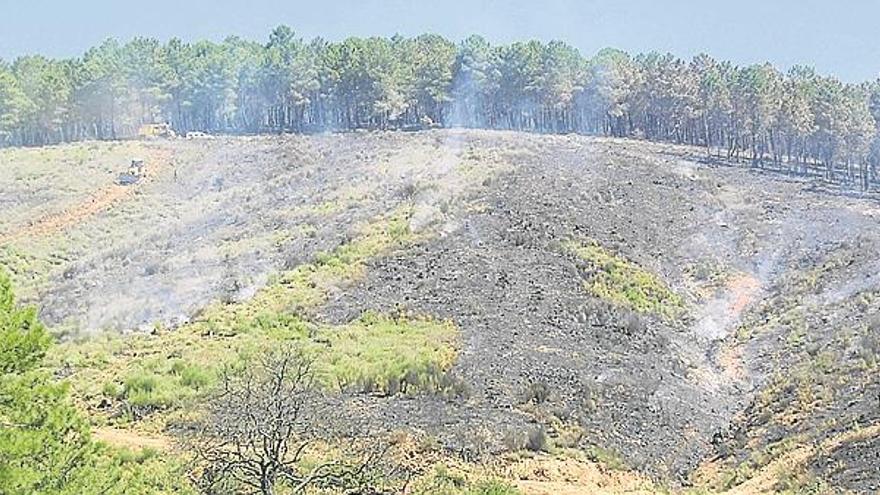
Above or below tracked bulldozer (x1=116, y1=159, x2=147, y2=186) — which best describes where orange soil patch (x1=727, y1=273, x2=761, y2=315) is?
below

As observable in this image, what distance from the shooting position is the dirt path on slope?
66188 mm

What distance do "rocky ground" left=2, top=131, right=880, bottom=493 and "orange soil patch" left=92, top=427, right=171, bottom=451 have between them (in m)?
5.96

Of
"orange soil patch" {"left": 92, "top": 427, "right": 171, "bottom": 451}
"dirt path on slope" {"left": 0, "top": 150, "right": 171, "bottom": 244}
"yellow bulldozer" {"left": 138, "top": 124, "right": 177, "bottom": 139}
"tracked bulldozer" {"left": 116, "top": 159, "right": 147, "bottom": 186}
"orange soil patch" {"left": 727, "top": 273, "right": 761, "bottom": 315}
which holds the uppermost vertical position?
"yellow bulldozer" {"left": 138, "top": 124, "right": 177, "bottom": 139}

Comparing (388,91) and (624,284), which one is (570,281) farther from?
(388,91)

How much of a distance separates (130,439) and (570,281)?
21569 mm

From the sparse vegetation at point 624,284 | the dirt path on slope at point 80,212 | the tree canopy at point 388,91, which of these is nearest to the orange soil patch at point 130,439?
the sparse vegetation at point 624,284

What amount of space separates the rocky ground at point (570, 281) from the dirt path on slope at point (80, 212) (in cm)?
93

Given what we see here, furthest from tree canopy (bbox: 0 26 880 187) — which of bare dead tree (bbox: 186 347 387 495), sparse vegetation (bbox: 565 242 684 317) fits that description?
bare dead tree (bbox: 186 347 387 495)

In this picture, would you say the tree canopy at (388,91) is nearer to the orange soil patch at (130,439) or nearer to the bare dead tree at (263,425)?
the bare dead tree at (263,425)

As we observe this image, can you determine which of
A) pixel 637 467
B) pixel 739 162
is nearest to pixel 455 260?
pixel 637 467

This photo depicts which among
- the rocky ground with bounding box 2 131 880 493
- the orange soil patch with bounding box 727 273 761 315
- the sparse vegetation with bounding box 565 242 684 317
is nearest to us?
the rocky ground with bounding box 2 131 880 493

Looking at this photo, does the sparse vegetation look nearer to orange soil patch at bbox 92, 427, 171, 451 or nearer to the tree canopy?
orange soil patch at bbox 92, 427, 171, 451

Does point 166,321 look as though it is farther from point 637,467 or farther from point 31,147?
point 31,147

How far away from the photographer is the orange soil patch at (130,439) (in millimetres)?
25167
